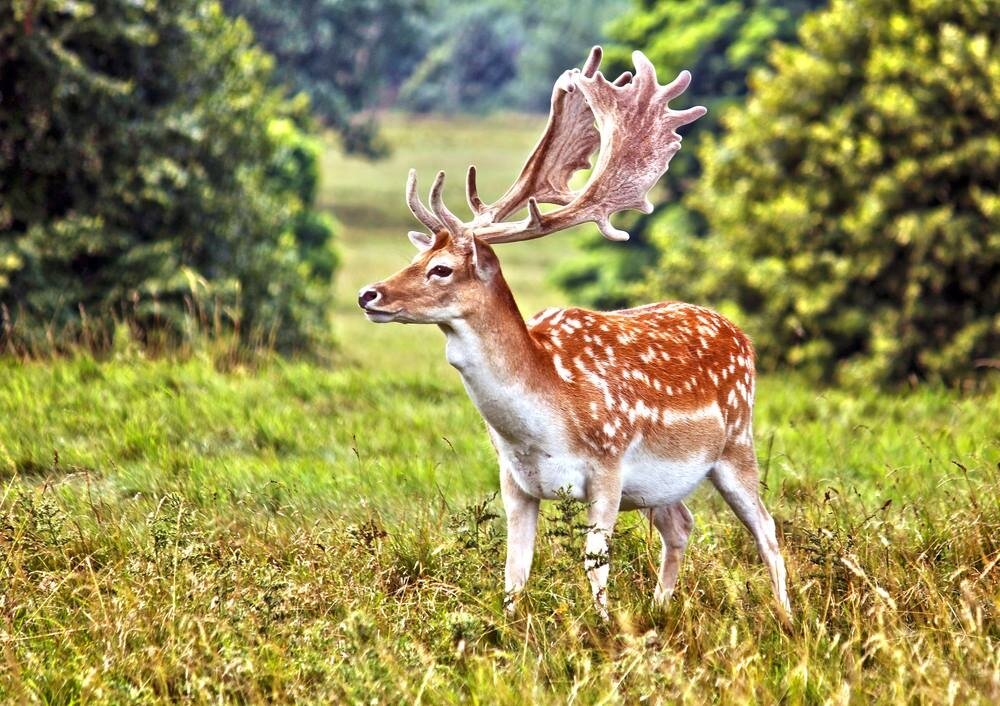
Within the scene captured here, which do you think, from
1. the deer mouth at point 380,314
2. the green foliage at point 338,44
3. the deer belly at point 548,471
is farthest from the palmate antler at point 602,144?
the green foliage at point 338,44

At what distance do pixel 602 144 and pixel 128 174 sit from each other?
7564 mm

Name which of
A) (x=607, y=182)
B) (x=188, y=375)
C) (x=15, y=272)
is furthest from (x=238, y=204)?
(x=607, y=182)

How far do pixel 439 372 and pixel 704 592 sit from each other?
251 inches

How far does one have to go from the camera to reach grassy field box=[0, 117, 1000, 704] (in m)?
4.59

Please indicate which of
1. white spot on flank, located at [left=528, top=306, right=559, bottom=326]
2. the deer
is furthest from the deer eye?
white spot on flank, located at [left=528, top=306, right=559, bottom=326]

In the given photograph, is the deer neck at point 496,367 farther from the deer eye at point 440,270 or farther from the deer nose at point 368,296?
the deer nose at point 368,296

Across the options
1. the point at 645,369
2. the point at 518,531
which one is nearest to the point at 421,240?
the point at 645,369

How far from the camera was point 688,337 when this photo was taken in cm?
593

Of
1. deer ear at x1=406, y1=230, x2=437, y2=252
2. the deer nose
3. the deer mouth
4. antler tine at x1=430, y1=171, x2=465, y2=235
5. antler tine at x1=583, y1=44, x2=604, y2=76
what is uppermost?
antler tine at x1=583, y1=44, x2=604, y2=76

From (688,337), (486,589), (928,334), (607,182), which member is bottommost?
(928,334)

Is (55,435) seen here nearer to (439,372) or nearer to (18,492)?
(18,492)

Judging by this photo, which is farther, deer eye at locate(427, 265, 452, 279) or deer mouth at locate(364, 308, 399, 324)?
deer eye at locate(427, 265, 452, 279)

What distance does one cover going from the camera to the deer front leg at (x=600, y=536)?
5.02 meters

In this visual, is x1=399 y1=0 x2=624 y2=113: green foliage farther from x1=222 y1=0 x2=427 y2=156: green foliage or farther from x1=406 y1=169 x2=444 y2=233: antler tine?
x1=406 y1=169 x2=444 y2=233: antler tine
